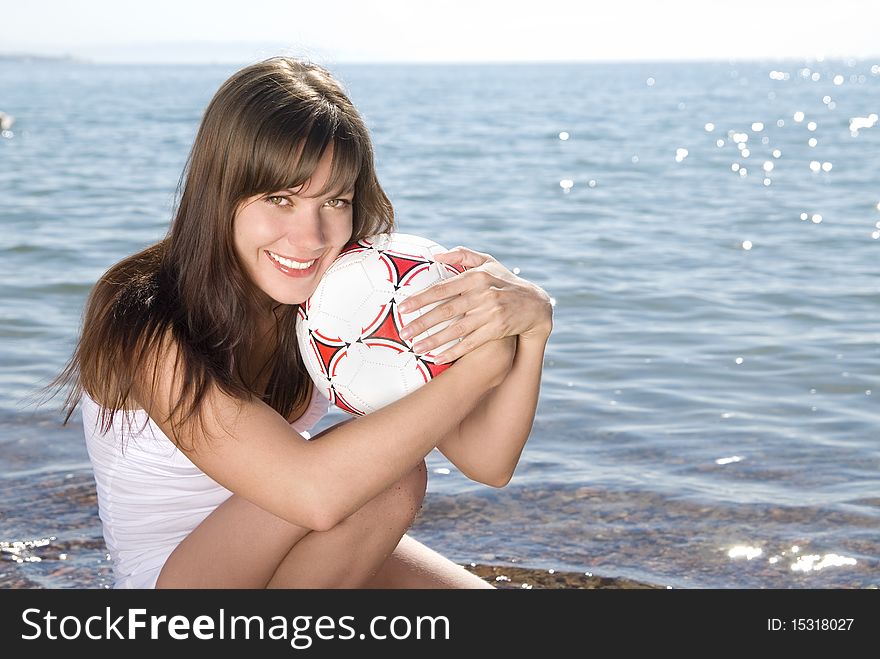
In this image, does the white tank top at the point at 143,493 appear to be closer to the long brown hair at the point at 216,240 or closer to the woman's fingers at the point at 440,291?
the long brown hair at the point at 216,240

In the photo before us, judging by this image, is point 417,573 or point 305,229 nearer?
point 305,229

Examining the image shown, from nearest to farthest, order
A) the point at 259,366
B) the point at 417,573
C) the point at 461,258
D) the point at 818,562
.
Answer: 1. the point at 461,258
2. the point at 259,366
3. the point at 417,573
4. the point at 818,562

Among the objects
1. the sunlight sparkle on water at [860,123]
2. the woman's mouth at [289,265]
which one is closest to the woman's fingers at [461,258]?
the woman's mouth at [289,265]

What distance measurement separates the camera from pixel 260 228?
108 inches

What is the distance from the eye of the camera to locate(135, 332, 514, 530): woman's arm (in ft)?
8.59

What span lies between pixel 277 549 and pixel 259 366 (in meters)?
0.51

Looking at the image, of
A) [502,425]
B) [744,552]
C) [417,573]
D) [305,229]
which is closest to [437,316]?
[305,229]

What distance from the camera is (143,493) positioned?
2.96m

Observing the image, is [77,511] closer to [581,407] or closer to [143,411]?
[143,411]

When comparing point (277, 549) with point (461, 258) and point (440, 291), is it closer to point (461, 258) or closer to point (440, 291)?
point (440, 291)

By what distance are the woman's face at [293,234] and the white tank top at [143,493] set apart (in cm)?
48

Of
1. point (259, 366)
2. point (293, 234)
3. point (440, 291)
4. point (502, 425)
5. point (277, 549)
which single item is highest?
point (293, 234)
